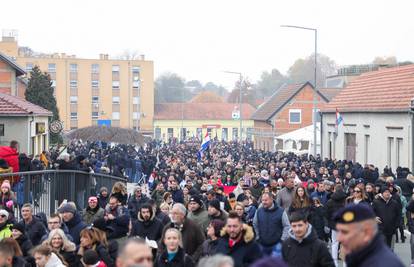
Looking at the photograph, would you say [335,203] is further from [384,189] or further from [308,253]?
[308,253]

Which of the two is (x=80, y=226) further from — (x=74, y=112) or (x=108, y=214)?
(x=74, y=112)

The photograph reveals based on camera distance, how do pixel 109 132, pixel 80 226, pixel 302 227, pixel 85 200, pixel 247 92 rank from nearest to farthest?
pixel 302 227, pixel 80 226, pixel 85 200, pixel 109 132, pixel 247 92

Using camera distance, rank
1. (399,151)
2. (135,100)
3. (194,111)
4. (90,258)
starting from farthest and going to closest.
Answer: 1. (194,111)
2. (135,100)
3. (399,151)
4. (90,258)

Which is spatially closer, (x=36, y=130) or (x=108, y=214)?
(x=108, y=214)

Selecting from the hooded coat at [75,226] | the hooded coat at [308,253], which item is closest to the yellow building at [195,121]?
the hooded coat at [75,226]

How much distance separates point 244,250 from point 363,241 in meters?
4.35

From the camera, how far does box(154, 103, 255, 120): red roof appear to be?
382ft

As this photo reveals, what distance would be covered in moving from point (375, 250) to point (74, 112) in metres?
106

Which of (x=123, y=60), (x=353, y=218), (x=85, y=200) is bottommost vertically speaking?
(x=85, y=200)

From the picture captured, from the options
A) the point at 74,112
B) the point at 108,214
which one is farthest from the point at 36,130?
the point at 74,112

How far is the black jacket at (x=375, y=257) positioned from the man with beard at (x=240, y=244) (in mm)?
→ 4178

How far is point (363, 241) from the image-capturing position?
17.1ft

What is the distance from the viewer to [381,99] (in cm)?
4066

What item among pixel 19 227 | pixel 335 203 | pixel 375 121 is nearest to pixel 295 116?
pixel 375 121
